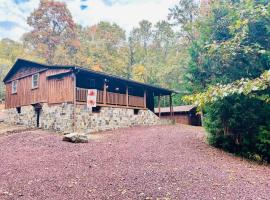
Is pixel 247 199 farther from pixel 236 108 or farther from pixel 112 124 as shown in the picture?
pixel 112 124

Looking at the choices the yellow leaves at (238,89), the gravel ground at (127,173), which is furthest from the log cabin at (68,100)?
the yellow leaves at (238,89)

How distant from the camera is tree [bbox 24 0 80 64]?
39281mm

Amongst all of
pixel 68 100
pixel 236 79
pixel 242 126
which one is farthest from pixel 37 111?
pixel 242 126

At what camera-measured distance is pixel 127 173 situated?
26.0ft

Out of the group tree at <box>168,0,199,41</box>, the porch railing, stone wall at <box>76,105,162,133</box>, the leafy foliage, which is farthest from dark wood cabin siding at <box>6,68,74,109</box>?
tree at <box>168,0,199,41</box>

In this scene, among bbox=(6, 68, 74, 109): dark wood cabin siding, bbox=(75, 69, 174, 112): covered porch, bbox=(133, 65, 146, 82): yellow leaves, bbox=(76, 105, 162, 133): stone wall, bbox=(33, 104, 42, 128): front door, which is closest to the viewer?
bbox=(76, 105, 162, 133): stone wall

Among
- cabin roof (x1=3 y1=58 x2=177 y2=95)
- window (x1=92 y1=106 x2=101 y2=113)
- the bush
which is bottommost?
the bush

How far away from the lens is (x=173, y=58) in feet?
138

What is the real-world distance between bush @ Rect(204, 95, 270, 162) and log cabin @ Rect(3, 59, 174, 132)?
8.88 meters

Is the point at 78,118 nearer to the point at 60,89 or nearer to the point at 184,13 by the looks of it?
the point at 60,89

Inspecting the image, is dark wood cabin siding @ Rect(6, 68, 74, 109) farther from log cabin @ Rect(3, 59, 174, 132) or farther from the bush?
the bush

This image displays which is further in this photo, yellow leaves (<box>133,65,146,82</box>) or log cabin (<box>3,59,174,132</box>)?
yellow leaves (<box>133,65,146,82</box>)

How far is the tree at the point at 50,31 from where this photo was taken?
39.3 metres

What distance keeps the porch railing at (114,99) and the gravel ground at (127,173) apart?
6.10 metres
